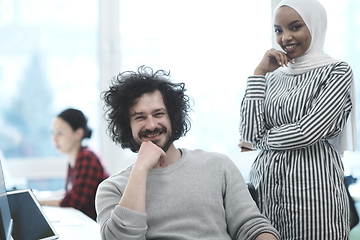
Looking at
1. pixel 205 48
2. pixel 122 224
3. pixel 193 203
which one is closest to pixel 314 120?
pixel 193 203

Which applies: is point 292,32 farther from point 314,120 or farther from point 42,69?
point 42,69

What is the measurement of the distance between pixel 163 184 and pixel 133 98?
14.4 inches

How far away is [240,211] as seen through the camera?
5.09 ft

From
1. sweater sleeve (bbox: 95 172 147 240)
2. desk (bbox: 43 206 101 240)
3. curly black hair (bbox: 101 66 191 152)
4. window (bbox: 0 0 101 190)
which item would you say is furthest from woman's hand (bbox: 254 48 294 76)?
window (bbox: 0 0 101 190)

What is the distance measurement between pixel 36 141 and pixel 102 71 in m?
0.82

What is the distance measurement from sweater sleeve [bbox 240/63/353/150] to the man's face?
363 millimetres

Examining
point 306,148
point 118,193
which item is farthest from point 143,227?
point 306,148

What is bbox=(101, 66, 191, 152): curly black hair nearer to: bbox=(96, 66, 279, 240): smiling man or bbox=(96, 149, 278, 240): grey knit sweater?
bbox=(96, 66, 279, 240): smiling man

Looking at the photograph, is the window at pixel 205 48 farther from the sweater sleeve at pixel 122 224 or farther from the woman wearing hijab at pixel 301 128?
the sweater sleeve at pixel 122 224

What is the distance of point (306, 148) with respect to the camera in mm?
1639

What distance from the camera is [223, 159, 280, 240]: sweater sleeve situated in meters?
1.49

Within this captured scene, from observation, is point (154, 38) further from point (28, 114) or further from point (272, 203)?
point (272, 203)

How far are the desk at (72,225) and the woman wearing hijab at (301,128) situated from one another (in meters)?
0.76

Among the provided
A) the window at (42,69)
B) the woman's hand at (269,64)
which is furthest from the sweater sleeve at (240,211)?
the window at (42,69)
